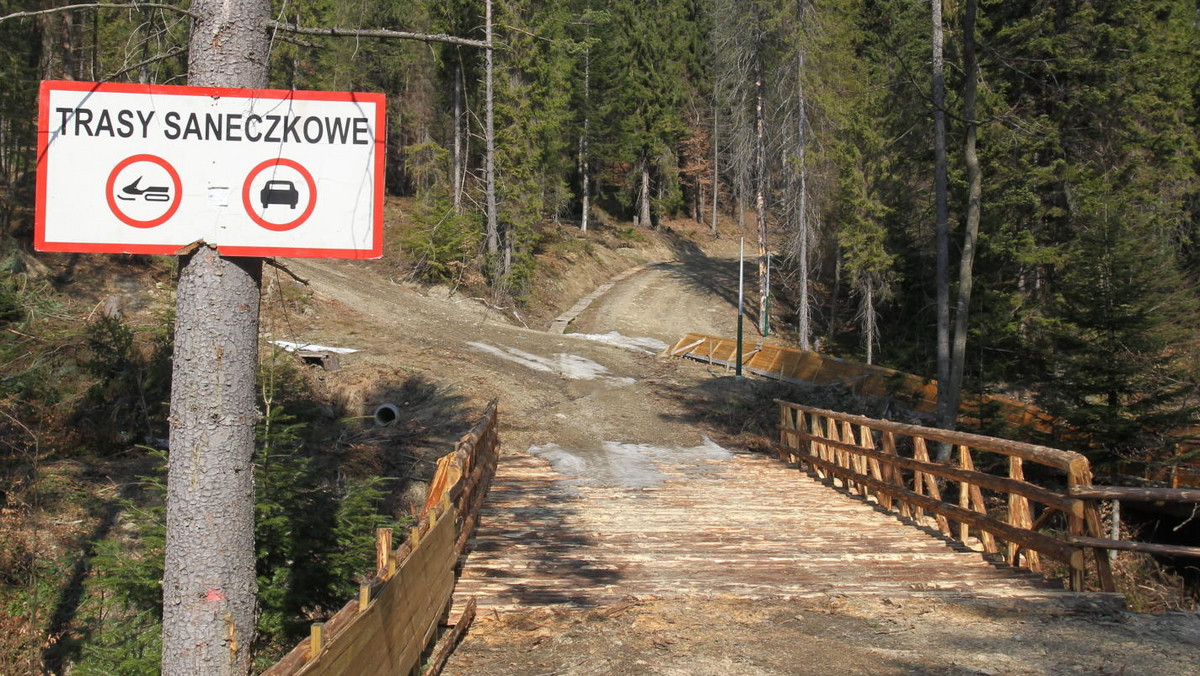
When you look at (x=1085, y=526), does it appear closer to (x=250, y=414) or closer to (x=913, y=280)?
(x=250, y=414)

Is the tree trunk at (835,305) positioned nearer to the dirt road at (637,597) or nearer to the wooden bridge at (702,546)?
the dirt road at (637,597)

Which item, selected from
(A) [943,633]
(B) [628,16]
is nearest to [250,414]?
(A) [943,633]

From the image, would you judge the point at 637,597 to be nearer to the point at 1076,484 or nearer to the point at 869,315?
the point at 1076,484

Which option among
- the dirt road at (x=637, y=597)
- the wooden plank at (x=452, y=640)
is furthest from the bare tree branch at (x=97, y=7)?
the dirt road at (x=637, y=597)

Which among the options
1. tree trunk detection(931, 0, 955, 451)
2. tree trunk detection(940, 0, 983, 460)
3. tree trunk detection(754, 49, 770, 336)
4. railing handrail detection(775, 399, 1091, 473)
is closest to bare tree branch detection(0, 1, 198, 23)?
railing handrail detection(775, 399, 1091, 473)

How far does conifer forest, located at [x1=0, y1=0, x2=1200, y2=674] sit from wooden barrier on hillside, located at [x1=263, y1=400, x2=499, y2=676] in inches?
60.3

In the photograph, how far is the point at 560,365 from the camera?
23.8 metres

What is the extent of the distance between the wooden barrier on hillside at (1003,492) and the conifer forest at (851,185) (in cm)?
479

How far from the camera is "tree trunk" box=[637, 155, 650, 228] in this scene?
54.8 meters

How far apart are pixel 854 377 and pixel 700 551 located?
18760 mm

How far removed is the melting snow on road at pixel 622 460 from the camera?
1295cm

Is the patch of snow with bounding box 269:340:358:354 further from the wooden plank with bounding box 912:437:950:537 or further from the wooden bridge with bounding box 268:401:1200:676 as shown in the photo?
the wooden plank with bounding box 912:437:950:537

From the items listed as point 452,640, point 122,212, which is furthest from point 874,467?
point 122,212

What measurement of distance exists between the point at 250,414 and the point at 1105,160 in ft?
89.7
